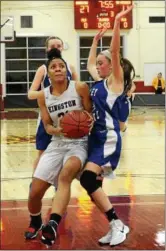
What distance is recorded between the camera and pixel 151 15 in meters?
23.6

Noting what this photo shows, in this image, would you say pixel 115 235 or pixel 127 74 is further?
pixel 127 74

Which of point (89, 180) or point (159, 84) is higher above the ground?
point (89, 180)

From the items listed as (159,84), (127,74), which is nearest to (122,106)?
(127,74)

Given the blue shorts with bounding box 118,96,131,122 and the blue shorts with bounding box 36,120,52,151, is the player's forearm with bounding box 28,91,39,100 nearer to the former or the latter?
the blue shorts with bounding box 36,120,52,151

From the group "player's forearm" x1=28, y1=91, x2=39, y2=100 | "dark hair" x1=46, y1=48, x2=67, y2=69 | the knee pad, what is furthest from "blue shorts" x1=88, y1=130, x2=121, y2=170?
"dark hair" x1=46, y1=48, x2=67, y2=69

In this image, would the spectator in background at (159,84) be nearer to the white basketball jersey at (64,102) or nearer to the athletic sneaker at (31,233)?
the athletic sneaker at (31,233)

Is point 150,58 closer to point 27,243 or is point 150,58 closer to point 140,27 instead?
point 140,27

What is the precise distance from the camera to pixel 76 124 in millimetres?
3936

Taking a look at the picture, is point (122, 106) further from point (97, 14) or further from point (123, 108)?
point (97, 14)

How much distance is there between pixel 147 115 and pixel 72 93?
1487 cm

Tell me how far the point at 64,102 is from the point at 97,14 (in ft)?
60.6

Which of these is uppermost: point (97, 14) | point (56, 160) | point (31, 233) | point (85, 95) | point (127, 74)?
point (97, 14)

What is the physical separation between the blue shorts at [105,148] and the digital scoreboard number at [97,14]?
17.6 metres

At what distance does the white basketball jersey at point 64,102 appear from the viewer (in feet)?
13.3
